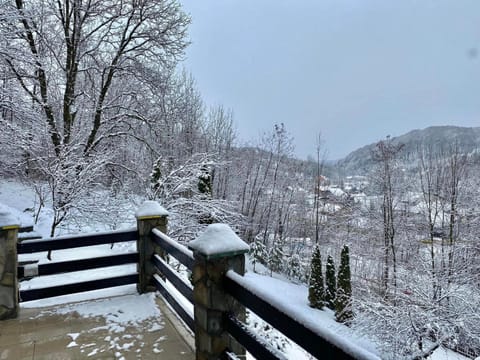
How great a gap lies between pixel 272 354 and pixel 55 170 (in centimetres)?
765

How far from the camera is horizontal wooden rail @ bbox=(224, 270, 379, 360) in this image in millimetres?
1256

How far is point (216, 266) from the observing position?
7.29ft

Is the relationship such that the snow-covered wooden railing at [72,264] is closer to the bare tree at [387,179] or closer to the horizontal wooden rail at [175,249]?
the horizontal wooden rail at [175,249]

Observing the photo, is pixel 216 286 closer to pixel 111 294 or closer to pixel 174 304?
pixel 174 304

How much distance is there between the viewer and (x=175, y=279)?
315cm

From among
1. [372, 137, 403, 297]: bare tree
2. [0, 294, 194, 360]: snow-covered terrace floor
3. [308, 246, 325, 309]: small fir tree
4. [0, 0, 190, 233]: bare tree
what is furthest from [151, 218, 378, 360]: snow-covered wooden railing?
[372, 137, 403, 297]: bare tree

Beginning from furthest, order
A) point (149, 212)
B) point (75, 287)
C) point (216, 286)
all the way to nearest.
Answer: point (149, 212) < point (75, 287) < point (216, 286)

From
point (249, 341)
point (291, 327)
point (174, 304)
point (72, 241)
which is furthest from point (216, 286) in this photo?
point (72, 241)

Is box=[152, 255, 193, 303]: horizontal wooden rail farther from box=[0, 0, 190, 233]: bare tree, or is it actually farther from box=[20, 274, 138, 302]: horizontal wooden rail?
box=[0, 0, 190, 233]: bare tree

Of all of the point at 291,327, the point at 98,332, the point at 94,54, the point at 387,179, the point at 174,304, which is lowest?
the point at 98,332

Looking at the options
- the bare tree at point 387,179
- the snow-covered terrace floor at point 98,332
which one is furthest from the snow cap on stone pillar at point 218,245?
the bare tree at point 387,179

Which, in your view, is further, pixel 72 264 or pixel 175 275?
pixel 72 264

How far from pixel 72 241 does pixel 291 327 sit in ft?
9.65

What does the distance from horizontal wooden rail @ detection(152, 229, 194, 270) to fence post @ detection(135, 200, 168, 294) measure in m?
0.11
